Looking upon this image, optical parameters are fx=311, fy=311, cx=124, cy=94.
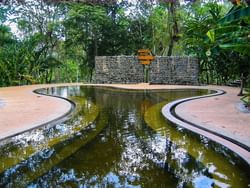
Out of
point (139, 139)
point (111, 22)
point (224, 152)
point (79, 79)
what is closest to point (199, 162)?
point (224, 152)

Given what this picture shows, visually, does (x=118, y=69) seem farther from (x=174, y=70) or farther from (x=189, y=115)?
(x=189, y=115)

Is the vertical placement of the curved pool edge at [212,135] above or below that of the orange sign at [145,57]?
below

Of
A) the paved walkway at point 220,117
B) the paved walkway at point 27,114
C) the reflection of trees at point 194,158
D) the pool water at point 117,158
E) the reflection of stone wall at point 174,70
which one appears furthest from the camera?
the reflection of stone wall at point 174,70

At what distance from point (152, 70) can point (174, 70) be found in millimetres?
1211

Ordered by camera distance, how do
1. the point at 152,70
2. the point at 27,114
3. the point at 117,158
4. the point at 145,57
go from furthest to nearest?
the point at 152,70, the point at 145,57, the point at 27,114, the point at 117,158

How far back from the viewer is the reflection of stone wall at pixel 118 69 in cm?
1708

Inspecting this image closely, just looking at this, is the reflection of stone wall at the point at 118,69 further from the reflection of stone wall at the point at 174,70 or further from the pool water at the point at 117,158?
the pool water at the point at 117,158

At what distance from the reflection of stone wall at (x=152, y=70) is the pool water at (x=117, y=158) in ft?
32.4

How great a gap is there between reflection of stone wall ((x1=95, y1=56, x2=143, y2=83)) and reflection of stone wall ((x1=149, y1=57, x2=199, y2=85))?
855 millimetres

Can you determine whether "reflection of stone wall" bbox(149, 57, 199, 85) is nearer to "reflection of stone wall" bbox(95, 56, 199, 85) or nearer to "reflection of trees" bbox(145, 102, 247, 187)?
"reflection of stone wall" bbox(95, 56, 199, 85)

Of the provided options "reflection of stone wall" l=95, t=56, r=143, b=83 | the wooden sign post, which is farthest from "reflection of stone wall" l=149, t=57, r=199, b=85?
"reflection of stone wall" l=95, t=56, r=143, b=83

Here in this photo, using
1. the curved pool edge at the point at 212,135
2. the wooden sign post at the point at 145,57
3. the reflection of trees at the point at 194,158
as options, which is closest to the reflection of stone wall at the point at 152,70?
the wooden sign post at the point at 145,57

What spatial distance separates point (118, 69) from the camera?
17234 mm

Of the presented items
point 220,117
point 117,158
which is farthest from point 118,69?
point 117,158
